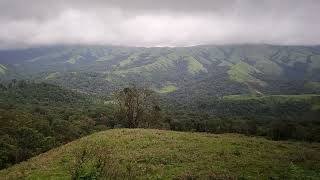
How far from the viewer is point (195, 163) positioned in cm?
2934

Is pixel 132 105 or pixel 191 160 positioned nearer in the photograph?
pixel 191 160

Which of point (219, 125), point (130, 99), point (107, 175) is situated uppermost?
point (107, 175)

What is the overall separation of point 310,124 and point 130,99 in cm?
6552

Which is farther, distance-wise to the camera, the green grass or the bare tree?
the bare tree

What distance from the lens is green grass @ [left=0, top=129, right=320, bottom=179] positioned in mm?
25953

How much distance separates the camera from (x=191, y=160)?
30.5 metres

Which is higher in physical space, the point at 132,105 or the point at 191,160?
the point at 191,160

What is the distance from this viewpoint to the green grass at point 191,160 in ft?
85.1

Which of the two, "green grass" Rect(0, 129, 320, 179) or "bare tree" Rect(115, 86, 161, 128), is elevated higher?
"green grass" Rect(0, 129, 320, 179)

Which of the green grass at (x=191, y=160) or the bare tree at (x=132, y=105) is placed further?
the bare tree at (x=132, y=105)

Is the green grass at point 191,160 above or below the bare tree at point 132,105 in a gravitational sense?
above

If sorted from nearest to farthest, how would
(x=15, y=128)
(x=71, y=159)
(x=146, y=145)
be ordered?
(x=71, y=159)
(x=146, y=145)
(x=15, y=128)

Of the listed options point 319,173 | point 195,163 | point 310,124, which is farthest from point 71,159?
point 310,124

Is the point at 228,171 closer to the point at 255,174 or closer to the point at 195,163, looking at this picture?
the point at 255,174
